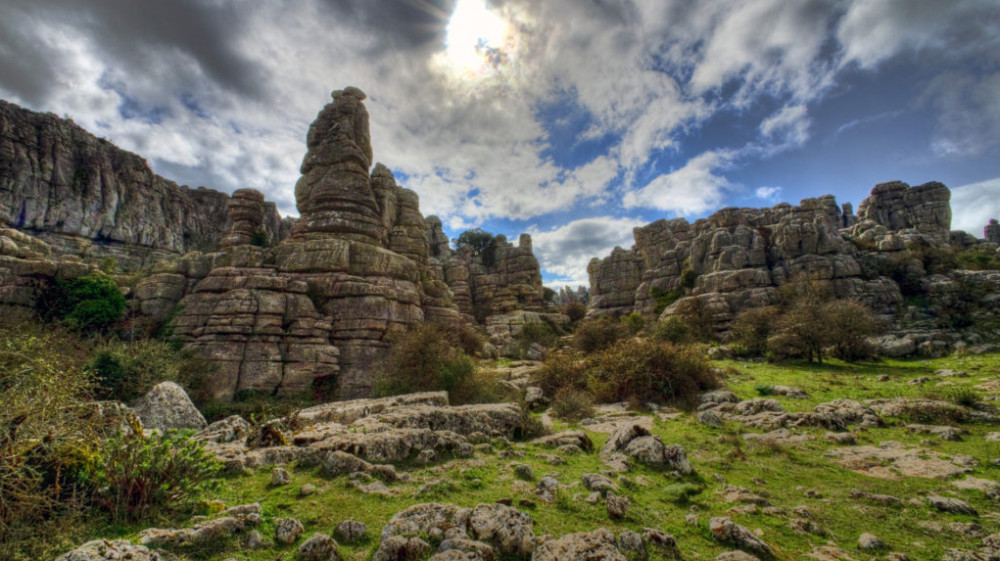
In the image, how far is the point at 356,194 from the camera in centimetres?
3197

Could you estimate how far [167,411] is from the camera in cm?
Answer: 1133

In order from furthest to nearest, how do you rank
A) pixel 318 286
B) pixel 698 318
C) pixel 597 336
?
pixel 698 318 → pixel 597 336 → pixel 318 286

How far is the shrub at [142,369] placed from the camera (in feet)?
52.4

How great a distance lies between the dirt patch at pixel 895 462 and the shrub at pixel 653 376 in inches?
250

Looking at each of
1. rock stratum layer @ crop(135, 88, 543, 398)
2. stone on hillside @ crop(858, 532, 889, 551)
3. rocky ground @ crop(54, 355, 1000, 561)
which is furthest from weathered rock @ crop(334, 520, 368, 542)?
rock stratum layer @ crop(135, 88, 543, 398)

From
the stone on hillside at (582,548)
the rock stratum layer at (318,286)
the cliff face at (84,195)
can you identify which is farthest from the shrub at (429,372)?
the cliff face at (84,195)

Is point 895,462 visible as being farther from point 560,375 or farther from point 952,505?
point 560,375

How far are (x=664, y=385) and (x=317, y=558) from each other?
15.3m

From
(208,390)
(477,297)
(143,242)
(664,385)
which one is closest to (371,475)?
(664,385)

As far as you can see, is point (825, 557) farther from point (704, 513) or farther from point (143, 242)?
point (143, 242)

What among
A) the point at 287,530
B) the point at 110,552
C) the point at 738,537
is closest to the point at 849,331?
the point at 738,537

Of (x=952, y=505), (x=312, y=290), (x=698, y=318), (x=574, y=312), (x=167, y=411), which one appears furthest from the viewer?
(x=574, y=312)

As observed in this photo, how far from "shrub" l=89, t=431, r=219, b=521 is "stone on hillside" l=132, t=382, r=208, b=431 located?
770cm

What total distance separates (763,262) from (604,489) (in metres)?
44.7
